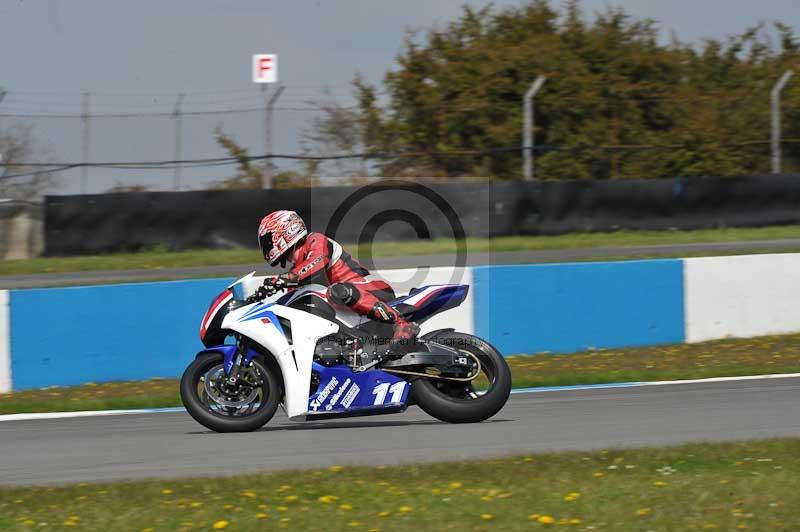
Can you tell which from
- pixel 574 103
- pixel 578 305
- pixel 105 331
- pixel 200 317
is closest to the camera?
pixel 105 331

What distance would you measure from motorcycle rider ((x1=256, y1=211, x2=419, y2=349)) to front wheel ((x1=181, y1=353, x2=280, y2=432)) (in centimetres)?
56

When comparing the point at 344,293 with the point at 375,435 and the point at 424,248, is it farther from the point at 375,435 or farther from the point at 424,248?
the point at 424,248

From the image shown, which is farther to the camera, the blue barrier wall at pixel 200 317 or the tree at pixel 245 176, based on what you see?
the tree at pixel 245 176

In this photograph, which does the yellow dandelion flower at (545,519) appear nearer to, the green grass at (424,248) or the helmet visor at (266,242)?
the helmet visor at (266,242)

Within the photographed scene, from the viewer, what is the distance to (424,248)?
69.2ft

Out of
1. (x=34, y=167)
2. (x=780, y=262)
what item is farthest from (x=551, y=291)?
(x=34, y=167)

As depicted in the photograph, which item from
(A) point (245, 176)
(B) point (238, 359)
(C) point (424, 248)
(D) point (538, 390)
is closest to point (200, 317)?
(D) point (538, 390)

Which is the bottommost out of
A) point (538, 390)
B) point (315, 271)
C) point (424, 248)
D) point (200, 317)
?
point (538, 390)

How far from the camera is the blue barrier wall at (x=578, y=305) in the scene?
41.0 feet

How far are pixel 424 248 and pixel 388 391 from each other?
42.9ft

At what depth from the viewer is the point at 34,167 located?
2014cm

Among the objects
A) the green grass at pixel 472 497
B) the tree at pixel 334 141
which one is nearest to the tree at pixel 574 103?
the tree at pixel 334 141

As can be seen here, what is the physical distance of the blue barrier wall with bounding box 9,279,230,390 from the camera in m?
11.5

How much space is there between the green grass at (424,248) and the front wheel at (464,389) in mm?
11399
